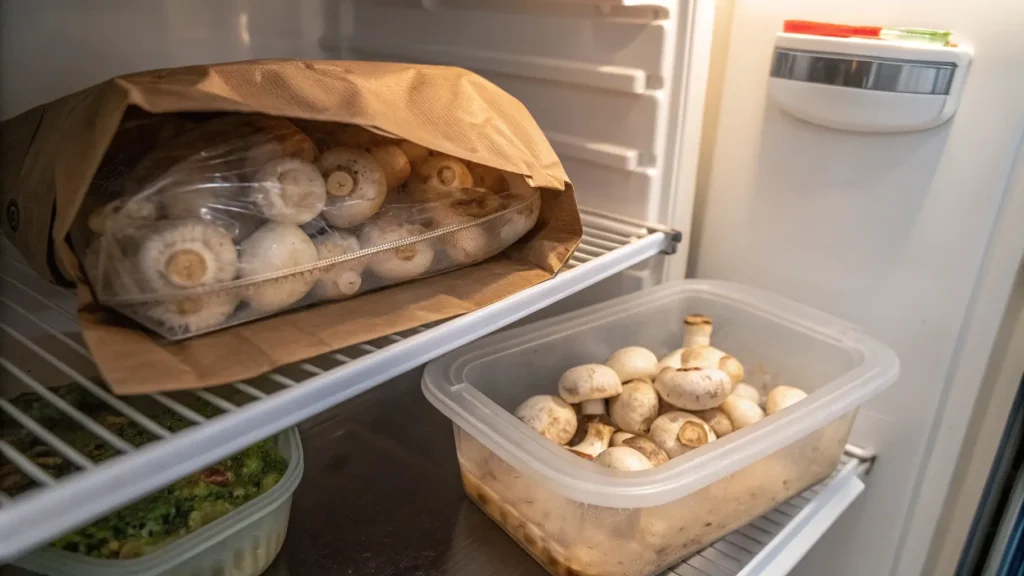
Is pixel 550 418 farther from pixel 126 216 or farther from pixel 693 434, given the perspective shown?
pixel 126 216

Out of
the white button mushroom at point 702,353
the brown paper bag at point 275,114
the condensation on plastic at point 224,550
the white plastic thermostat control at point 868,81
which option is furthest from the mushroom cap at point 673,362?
the condensation on plastic at point 224,550

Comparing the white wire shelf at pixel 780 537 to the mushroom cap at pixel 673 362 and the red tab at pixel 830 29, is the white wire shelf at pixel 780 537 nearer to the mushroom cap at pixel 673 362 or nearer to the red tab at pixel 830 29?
the mushroom cap at pixel 673 362

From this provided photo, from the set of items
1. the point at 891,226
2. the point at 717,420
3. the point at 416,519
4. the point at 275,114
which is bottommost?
the point at 416,519

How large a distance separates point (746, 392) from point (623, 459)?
26 cm

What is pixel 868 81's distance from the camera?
0.77 meters

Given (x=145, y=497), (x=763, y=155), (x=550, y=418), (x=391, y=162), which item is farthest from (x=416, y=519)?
(x=763, y=155)

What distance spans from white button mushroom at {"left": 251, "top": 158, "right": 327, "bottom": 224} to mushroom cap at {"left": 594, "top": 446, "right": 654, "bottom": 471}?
0.36 m

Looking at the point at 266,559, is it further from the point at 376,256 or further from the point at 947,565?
the point at 947,565

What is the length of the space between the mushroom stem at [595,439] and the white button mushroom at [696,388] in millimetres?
79

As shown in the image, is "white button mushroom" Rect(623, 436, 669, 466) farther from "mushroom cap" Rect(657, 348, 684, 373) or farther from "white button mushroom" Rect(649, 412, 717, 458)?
"mushroom cap" Rect(657, 348, 684, 373)

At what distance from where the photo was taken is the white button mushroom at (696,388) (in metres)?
0.77

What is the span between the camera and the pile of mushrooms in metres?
0.75

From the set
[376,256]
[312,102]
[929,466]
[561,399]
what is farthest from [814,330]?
[312,102]

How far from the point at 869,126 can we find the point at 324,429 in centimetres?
76
